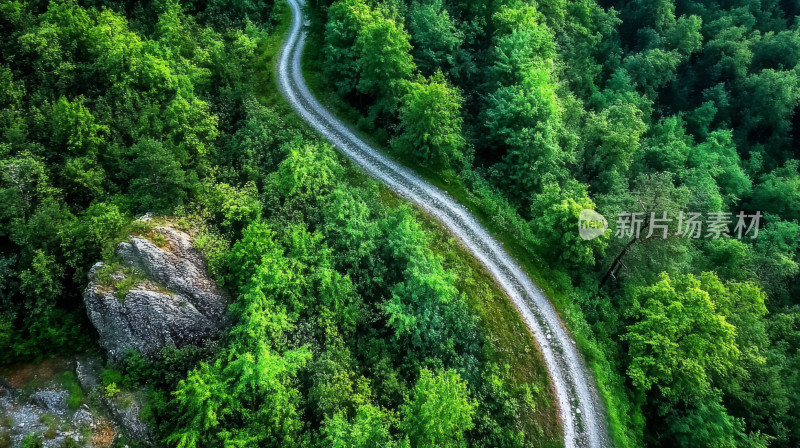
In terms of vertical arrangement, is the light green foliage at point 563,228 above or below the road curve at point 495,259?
above

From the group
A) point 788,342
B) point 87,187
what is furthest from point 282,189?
point 788,342

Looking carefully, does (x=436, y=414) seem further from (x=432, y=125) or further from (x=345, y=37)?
(x=345, y=37)

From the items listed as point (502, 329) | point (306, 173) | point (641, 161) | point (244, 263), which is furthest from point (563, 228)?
point (244, 263)

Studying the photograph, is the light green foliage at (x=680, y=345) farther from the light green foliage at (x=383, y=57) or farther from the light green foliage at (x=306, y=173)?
the light green foliage at (x=383, y=57)

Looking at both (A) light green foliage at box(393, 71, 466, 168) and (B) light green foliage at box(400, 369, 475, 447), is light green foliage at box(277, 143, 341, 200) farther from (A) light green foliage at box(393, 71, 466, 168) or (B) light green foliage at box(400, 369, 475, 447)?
(B) light green foliage at box(400, 369, 475, 447)

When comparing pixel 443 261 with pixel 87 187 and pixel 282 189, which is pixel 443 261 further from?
pixel 87 187

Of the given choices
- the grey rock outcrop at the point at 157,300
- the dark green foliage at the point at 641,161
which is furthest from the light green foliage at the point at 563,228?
the grey rock outcrop at the point at 157,300

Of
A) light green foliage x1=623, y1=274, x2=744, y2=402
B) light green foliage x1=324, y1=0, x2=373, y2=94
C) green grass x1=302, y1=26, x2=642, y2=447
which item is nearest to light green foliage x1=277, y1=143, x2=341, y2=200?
green grass x1=302, y1=26, x2=642, y2=447
